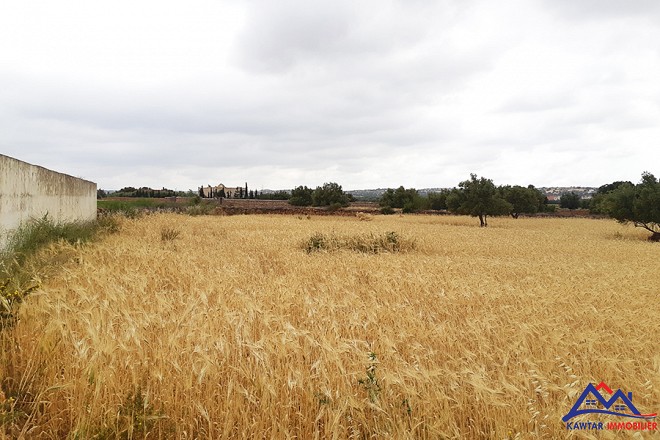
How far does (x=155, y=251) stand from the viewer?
1063 cm

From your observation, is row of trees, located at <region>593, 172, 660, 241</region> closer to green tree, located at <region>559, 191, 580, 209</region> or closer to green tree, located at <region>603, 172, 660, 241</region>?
green tree, located at <region>603, 172, 660, 241</region>

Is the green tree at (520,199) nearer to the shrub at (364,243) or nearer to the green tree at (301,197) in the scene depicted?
the green tree at (301,197)

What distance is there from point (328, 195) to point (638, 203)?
176ft

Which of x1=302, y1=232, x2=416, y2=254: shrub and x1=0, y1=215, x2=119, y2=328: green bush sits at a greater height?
x1=0, y1=215, x2=119, y2=328: green bush

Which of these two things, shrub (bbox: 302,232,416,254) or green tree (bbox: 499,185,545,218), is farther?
green tree (bbox: 499,185,545,218)

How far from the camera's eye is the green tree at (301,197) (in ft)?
272

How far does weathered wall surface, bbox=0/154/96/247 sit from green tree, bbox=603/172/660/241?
3516cm

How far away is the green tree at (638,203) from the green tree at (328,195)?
47.8 m
